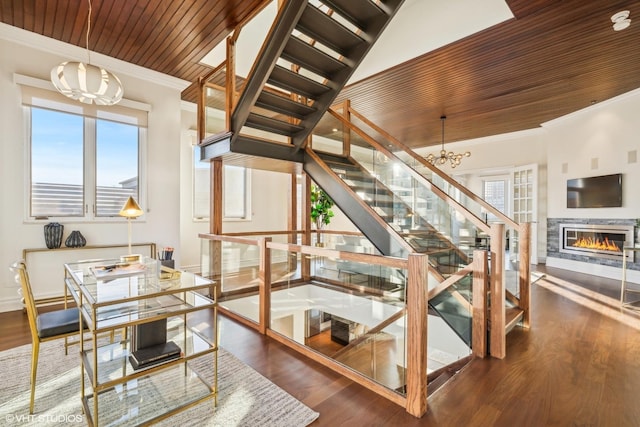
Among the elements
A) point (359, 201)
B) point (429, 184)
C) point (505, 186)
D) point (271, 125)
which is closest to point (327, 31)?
point (271, 125)

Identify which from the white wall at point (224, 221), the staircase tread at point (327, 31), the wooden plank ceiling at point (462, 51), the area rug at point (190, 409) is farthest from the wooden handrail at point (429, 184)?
the area rug at point (190, 409)

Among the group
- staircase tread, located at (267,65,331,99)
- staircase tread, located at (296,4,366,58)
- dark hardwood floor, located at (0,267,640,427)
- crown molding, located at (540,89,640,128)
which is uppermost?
crown molding, located at (540,89,640,128)

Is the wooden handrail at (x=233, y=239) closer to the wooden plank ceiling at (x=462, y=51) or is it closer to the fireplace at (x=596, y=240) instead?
the wooden plank ceiling at (x=462, y=51)

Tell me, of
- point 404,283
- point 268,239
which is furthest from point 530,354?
point 268,239

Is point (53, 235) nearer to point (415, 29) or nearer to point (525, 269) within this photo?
point (415, 29)

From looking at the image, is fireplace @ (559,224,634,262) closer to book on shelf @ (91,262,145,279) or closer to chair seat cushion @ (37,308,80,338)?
book on shelf @ (91,262,145,279)

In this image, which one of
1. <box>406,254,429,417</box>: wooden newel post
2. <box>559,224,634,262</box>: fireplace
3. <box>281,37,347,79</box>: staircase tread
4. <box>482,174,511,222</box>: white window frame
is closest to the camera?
<box>406,254,429,417</box>: wooden newel post

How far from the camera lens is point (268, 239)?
3.25 metres

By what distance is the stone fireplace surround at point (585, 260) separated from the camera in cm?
545

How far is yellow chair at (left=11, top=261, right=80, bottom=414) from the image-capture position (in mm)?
1832

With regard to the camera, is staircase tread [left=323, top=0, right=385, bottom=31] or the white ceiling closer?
staircase tread [left=323, top=0, right=385, bottom=31]

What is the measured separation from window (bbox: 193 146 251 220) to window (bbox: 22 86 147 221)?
56.3 inches

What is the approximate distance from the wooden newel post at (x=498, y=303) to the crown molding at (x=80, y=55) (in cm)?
519

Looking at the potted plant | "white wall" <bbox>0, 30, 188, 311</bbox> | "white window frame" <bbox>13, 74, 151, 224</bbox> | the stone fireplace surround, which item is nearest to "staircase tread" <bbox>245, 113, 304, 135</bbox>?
"white wall" <bbox>0, 30, 188, 311</bbox>
